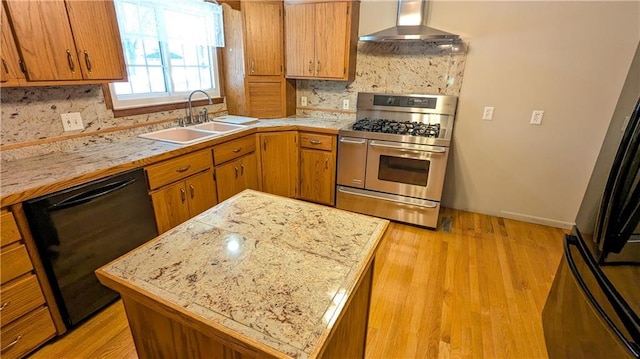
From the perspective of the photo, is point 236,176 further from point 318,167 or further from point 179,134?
point 318,167

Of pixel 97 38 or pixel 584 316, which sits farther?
pixel 97 38

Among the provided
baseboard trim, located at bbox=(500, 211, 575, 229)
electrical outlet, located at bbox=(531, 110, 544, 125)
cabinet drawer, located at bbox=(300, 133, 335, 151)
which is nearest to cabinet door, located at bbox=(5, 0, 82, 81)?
cabinet drawer, located at bbox=(300, 133, 335, 151)

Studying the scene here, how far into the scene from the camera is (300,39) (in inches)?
122

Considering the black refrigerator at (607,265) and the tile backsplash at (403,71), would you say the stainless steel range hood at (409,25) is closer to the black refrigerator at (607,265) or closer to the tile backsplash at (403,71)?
the tile backsplash at (403,71)

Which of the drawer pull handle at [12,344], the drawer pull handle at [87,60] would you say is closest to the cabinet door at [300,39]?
the drawer pull handle at [87,60]

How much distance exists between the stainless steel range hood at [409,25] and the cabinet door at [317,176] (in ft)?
3.91

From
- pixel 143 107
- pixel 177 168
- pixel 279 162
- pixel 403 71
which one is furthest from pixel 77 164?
pixel 403 71

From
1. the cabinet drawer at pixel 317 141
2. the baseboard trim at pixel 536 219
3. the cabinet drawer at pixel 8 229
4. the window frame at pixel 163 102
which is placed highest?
the window frame at pixel 163 102

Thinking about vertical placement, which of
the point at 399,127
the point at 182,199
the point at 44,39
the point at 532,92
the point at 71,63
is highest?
the point at 44,39

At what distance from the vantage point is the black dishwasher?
1533 mm

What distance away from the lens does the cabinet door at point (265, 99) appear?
10.7ft

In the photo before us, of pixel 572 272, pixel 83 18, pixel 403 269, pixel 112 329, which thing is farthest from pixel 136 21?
pixel 572 272

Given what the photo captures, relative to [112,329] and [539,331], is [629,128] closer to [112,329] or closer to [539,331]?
[539,331]

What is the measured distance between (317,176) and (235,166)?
868 mm
